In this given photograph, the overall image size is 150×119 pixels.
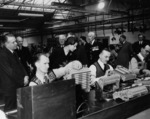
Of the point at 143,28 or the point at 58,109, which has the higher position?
the point at 143,28

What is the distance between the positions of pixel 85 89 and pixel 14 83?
147cm

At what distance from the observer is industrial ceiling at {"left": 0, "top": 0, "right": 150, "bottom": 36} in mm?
6961

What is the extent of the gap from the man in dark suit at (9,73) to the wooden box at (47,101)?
1.63 m

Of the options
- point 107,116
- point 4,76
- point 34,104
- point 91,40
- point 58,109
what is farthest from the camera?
point 91,40

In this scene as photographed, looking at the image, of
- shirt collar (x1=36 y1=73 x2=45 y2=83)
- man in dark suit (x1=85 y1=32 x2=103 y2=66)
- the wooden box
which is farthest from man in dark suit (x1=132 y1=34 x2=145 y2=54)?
the wooden box

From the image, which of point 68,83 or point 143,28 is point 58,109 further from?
point 143,28

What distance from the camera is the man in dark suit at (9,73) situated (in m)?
2.84

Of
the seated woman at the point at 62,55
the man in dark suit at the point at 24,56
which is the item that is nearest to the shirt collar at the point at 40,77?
the seated woman at the point at 62,55

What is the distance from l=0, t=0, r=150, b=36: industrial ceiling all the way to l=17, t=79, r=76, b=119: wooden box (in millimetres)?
5151

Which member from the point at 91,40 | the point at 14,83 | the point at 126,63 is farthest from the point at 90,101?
the point at 126,63

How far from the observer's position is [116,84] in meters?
2.42

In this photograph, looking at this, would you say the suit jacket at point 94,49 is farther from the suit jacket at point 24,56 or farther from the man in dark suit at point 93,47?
the suit jacket at point 24,56

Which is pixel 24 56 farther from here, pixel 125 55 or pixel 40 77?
pixel 125 55

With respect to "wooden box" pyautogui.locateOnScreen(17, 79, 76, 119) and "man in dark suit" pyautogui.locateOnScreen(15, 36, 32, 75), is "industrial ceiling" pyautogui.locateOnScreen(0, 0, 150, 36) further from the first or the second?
"wooden box" pyautogui.locateOnScreen(17, 79, 76, 119)
